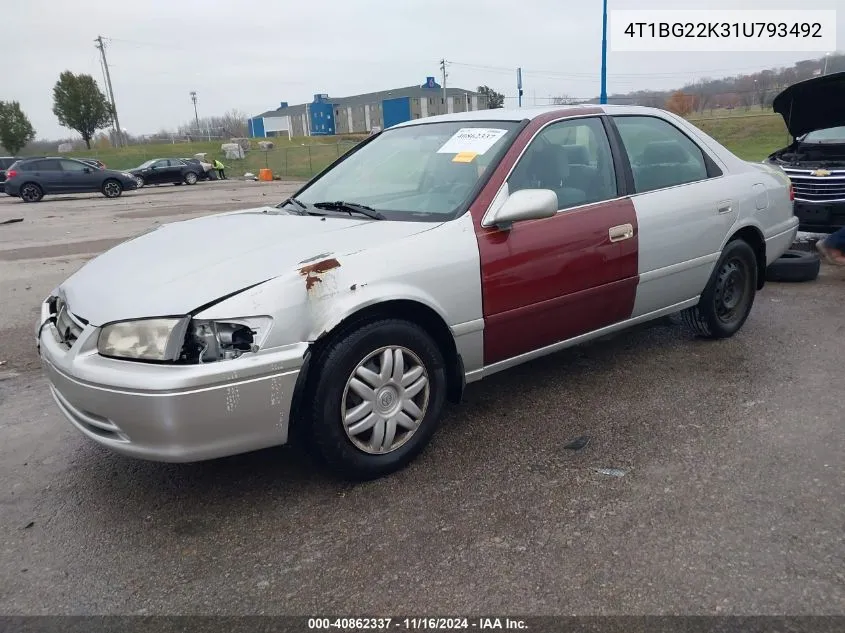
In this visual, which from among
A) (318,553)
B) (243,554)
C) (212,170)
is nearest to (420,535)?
(318,553)

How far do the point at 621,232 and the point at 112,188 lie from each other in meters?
24.1

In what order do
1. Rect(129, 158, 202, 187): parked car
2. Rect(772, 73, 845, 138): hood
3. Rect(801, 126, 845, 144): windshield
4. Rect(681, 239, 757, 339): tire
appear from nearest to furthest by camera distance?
Rect(681, 239, 757, 339): tire, Rect(772, 73, 845, 138): hood, Rect(801, 126, 845, 144): windshield, Rect(129, 158, 202, 187): parked car

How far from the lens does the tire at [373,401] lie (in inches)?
108

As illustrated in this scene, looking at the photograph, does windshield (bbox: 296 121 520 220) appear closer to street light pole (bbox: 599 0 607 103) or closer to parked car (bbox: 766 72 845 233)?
parked car (bbox: 766 72 845 233)

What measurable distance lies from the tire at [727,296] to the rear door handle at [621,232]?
101cm

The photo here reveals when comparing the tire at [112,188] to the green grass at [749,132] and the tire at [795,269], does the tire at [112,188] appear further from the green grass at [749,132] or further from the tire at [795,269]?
the tire at [795,269]

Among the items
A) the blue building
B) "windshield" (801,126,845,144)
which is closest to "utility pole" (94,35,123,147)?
the blue building

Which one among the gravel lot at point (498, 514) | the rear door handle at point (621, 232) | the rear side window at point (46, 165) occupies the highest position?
the rear side window at point (46, 165)

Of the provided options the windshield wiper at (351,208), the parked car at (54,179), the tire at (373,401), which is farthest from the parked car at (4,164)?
the tire at (373,401)

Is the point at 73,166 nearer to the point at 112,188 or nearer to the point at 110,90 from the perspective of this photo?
the point at 112,188

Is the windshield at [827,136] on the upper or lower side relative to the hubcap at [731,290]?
upper

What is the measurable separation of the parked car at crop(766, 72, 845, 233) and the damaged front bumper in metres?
7.05

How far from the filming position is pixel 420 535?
8.50ft

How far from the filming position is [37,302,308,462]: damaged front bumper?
8.04 ft
